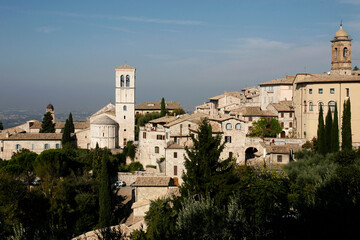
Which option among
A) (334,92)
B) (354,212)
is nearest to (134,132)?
(334,92)

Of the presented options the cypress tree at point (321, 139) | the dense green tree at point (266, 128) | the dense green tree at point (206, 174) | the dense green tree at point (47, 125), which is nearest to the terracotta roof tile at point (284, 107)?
the dense green tree at point (266, 128)

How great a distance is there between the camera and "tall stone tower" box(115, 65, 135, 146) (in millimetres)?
52031

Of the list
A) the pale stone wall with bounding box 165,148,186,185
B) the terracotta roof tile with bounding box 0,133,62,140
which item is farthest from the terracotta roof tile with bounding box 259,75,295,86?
the terracotta roof tile with bounding box 0,133,62,140

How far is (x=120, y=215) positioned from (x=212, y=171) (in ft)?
45.4

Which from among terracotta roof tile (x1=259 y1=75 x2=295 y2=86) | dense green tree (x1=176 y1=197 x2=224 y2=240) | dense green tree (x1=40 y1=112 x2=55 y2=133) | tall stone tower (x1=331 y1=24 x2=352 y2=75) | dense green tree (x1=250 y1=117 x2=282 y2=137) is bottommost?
dense green tree (x1=176 y1=197 x2=224 y2=240)

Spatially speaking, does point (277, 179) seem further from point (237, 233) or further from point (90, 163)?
point (90, 163)

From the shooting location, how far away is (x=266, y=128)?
134ft

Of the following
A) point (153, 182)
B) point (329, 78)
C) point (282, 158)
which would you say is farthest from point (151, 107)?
point (153, 182)

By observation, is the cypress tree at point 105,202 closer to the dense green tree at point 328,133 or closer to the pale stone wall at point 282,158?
the pale stone wall at point 282,158

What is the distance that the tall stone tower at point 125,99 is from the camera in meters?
52.0

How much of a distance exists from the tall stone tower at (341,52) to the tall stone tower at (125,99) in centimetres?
2910

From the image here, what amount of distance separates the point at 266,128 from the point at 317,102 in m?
6.28

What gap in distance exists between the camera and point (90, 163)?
4262cm

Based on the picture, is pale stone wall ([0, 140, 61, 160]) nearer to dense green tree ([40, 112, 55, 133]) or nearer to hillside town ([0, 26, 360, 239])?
hillside town ([0, 26, 360, 239])
